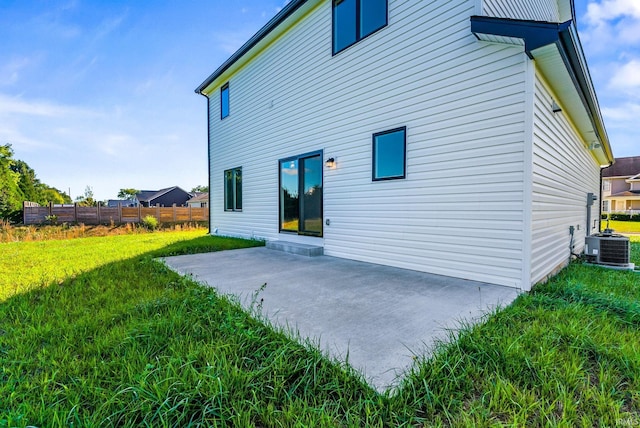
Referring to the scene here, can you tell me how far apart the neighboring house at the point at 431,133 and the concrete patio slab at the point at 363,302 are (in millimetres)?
614

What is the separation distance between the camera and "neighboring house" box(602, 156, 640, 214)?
91.7 ft

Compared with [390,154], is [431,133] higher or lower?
higher

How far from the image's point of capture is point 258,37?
22.8 ft

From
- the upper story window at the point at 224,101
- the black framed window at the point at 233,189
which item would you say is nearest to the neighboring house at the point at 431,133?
the black framed window at the point at 233,189

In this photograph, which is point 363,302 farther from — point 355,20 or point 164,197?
point 164,197

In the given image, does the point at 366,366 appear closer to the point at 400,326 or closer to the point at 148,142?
the point at 400,326

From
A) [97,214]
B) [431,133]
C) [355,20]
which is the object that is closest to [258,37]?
[355,20]

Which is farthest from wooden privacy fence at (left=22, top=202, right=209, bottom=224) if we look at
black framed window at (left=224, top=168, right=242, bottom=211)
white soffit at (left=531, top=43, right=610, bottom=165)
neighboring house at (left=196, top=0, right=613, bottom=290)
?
white soffit at (left=531, top=43, right=610, bottom=165)

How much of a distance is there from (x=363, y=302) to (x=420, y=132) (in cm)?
267

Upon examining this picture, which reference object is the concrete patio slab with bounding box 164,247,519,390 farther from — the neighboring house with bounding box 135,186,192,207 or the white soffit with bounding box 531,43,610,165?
the neighboring house with bounding box 135,186,192,207

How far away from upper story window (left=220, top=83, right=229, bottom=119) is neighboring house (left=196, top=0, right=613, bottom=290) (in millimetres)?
2046

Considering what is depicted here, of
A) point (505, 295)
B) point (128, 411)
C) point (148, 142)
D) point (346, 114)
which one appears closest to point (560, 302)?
point (505, 295)

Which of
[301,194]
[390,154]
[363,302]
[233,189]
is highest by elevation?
[390,154]

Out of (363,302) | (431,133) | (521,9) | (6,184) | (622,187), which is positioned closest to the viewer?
(363,302)
